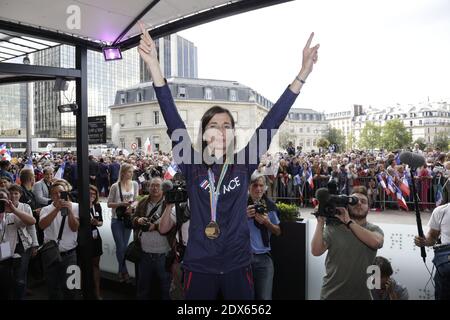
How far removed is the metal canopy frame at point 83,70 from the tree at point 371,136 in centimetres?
6147

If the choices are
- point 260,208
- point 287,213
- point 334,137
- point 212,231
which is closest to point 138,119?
point 287,213

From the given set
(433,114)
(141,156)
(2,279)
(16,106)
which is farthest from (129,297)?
Result: (16,106)

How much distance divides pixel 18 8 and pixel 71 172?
9714 mm

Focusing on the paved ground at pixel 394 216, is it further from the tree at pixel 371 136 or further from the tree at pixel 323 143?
the tree at pixel 371 136

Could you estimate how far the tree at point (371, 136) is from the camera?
6200 centimetres

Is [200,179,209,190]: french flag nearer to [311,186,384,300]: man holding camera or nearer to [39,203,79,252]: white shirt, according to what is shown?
[311,186,384,300]: man holding camera

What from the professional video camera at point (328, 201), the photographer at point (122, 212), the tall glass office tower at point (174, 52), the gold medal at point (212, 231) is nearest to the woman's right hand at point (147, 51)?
the gold medal at point (212, 231)

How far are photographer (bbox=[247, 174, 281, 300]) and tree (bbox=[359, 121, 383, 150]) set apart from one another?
6136 cm

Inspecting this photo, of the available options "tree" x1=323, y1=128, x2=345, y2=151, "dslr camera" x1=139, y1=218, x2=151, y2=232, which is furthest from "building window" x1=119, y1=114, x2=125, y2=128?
"tree" x1=323, y1=128, x2=345, y2=151

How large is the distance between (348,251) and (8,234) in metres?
3.59

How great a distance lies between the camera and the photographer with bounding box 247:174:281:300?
11.9 ft

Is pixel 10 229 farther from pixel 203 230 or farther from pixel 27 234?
pixel 203 230

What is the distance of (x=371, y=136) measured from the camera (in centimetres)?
6469
